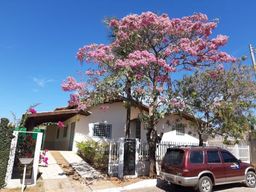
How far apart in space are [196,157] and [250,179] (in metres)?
3.36

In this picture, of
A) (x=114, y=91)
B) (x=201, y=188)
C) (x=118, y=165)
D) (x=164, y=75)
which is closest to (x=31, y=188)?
(x=118, y=165)

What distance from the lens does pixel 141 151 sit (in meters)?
14.1

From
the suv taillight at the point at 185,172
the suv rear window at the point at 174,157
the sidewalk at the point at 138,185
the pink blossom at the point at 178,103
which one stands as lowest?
the sidewalk at the point at 138,185

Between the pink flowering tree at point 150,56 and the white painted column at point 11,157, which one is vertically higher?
the pink flowering tree at point 150,56

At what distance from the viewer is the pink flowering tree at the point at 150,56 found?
41.8 ft

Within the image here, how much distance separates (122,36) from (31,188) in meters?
8.44

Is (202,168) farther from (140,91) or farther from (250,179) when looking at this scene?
(140,91)

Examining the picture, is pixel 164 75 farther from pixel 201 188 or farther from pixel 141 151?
pixel 201 188

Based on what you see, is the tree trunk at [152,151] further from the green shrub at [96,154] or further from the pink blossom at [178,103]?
the green shrub at [96,154]

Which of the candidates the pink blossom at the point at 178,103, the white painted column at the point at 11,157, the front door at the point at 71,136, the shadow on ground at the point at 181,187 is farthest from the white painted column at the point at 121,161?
the front door at the point at 71,136

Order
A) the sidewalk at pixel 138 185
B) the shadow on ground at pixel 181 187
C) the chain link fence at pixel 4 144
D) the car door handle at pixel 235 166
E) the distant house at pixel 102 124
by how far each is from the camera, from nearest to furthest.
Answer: the chain link fence at pixel 4 144 → the sidewalk at pixel 138 185 → the shadow on ground at pixel 181 187 → the car door handle at pixel 235 166 → the distant house at pixel 102 124

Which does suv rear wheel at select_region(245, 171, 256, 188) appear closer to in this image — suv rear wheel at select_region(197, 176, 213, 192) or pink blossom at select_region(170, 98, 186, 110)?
suv rear wheel at select_region(197, 176, 213, 192)

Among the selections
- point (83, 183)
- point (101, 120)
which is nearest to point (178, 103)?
point (83, 183)

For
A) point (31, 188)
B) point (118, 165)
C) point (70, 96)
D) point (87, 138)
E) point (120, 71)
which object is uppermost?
point (120, 71)
